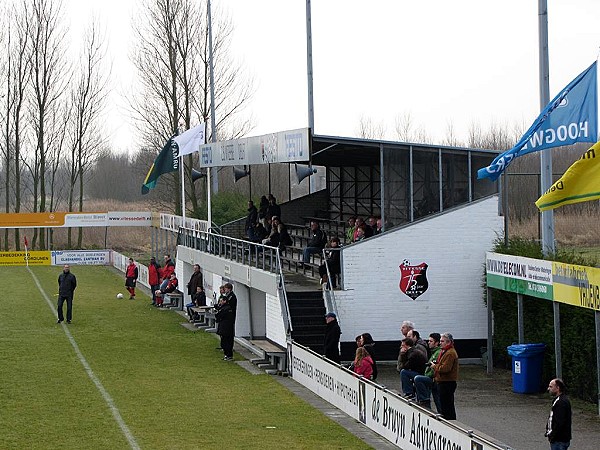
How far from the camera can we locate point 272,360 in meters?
23.0

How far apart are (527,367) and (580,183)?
782 cm

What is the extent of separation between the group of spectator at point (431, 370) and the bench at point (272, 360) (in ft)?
17.3

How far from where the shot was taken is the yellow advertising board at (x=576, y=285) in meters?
18.5

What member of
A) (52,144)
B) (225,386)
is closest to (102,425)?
(225,386)

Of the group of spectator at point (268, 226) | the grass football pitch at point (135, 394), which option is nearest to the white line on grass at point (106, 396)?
the grass football pitch at point (135, 394)

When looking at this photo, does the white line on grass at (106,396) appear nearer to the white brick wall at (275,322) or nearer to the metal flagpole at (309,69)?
the white brick wall at (275,322)

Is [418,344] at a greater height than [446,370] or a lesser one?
greater

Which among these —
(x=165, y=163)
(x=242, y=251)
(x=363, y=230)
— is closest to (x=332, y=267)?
(x=363, y=230)

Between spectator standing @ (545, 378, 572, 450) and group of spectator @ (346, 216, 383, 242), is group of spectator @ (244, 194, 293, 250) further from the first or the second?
spectator standing @ (545, 378, 572, 450)

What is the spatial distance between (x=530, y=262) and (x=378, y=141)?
5.81 meters

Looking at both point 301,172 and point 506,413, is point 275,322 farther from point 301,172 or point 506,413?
point 301,172

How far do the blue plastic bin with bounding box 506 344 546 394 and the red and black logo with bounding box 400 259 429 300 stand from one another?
395 cm

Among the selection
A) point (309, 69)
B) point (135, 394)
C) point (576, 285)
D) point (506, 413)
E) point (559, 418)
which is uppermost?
point (309, 69)

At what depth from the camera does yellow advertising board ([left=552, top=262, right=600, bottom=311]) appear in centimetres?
1848
